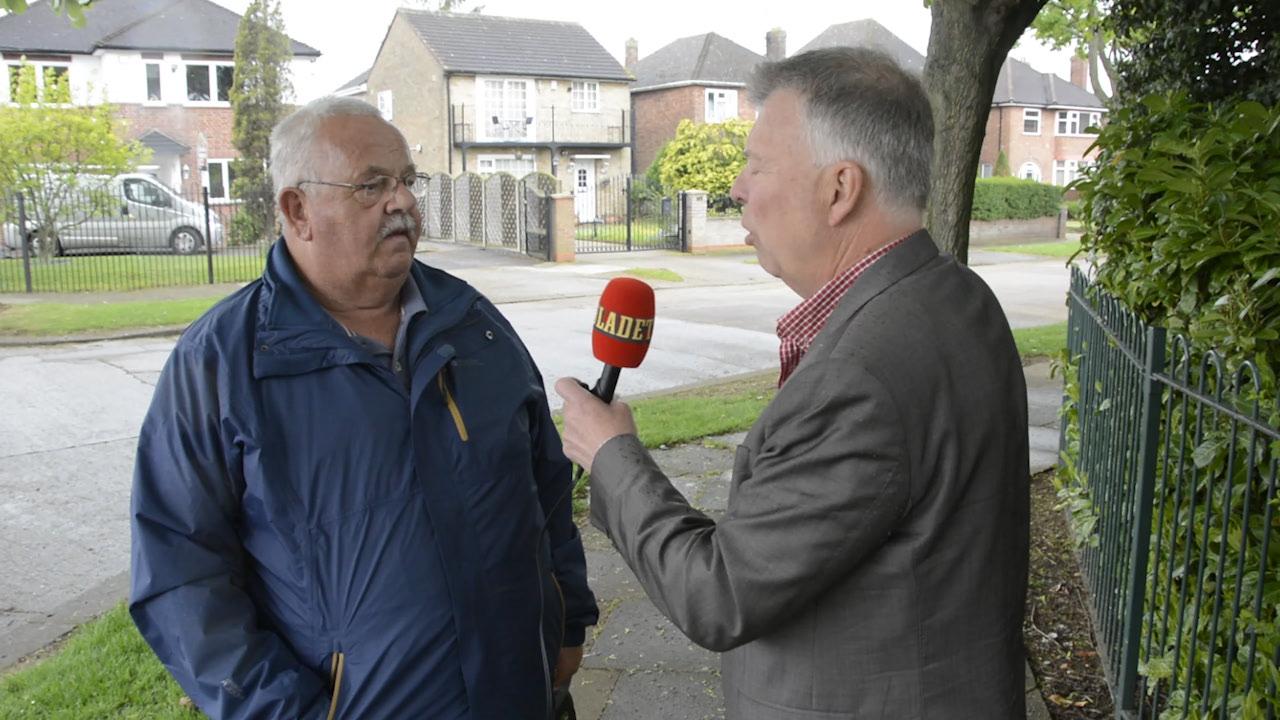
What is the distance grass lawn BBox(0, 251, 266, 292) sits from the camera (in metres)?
18.4

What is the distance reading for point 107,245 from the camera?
2341 cm

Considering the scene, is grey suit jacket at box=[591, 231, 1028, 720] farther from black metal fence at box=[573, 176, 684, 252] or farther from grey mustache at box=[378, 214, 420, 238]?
black metal fence at box=[573, 176, 684, 252]

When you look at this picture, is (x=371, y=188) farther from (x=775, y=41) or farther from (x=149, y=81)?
(x=775, y=41)

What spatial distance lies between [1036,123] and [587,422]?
175 feet

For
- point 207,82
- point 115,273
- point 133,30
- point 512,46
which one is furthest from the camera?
point 512,46

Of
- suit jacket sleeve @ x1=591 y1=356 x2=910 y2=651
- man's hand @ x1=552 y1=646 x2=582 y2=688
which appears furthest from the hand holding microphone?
man's hand @ x1=552 y1=646 x2=582 y2=688

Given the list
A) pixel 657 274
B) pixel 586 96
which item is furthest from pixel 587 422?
pixel 586 96

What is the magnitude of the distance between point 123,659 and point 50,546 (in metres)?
2.12

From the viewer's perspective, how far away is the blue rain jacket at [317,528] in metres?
2.12

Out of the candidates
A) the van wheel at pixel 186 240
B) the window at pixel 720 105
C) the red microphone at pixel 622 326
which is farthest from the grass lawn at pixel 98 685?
the window at pixel 720 105

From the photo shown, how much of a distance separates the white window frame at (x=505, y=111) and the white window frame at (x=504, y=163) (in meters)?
0.71

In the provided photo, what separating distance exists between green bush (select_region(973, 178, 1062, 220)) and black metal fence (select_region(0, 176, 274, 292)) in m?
21.2

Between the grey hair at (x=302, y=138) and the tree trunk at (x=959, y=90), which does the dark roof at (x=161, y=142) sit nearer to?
the tree trunk at (x=959, y=90)

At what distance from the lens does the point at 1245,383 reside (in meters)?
2.71
